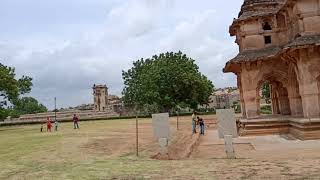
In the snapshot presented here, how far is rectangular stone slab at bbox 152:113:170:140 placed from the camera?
1645 centimetres

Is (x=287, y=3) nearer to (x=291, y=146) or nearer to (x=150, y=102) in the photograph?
(x=291, y=146)

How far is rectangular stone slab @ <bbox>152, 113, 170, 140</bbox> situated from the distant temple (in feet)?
26.1

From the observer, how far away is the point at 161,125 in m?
16.5

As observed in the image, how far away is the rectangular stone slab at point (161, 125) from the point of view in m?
16.5

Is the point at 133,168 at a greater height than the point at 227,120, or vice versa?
the point at 227,120

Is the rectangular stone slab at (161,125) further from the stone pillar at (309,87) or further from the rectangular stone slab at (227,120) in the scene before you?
the stone pillar at (309,87)

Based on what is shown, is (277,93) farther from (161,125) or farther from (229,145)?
(229,145)

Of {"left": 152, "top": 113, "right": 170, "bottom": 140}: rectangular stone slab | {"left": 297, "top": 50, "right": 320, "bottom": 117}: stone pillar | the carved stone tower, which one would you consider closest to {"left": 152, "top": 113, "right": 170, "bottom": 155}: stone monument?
{"left": 152, "top": 113, "right": 170, "bottom": 140}: rectangular stone slab

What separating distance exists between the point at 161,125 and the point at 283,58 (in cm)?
1059

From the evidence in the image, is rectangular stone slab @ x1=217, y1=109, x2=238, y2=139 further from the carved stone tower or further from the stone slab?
the carved stone tower

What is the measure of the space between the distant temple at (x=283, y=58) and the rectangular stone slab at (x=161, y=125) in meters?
7.97

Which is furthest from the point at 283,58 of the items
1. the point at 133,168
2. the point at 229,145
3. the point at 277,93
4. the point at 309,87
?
the point at 133,168

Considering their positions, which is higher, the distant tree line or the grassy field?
the distant tree line

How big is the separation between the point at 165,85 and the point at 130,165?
4686cm
